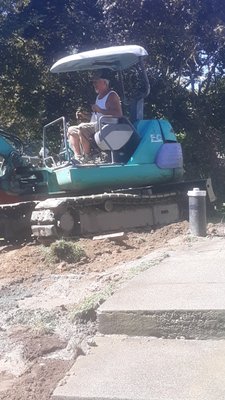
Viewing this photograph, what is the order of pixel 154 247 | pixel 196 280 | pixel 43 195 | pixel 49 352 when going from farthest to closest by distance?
pixel 43 195 → pixel 154 247 → pixel 196 280 → pixel 49 352

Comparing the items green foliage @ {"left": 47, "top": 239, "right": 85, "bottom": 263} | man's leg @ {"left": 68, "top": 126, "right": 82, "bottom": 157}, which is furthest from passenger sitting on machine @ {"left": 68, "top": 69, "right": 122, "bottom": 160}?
green foliage @ {"left": 47, "top": 239, "right": 85, "bottom": 263}

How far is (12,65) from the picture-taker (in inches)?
658

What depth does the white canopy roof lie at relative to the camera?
35.2ft

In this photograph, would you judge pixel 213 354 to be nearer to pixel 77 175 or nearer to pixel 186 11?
pixel 77 175

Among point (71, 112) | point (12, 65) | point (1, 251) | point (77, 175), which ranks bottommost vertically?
point (1, 251)

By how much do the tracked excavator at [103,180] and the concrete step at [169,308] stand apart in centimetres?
407

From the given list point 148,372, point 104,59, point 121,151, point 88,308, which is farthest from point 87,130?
point 148,372

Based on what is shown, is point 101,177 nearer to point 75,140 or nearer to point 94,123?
point 75,140

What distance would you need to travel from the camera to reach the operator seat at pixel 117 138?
10859 millimetres

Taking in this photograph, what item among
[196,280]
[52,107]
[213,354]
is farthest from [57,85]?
[213,354]

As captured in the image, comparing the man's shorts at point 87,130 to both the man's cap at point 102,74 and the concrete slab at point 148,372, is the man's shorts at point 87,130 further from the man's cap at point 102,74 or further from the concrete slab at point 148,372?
the concrete slab at point 148,372

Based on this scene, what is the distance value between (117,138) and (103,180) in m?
0.71

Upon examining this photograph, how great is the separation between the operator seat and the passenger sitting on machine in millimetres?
122

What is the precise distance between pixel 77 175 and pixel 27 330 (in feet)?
17.6
